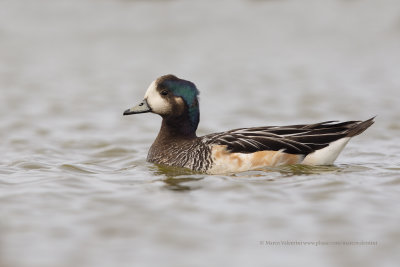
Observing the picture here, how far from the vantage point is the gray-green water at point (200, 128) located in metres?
6.38

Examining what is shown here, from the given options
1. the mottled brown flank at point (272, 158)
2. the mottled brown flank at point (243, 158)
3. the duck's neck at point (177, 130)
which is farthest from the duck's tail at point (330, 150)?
the duck's neck at point (177, 130)

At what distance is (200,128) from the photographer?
43.0 ft

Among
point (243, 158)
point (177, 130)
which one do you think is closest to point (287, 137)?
point (243, 158)

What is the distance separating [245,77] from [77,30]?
5489 mm

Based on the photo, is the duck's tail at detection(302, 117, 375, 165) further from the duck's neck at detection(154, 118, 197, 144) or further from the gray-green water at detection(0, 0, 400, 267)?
the duck's neck at detection(154, 118, 197, 144)

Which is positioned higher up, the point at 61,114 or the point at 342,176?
the point at 61,114

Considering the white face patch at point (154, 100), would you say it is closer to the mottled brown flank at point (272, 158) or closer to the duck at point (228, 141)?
the duck at point (228, 141)

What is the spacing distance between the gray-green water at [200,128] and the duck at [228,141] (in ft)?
0.69

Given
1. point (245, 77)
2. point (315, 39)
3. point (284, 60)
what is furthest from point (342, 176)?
Result: point (315, 39)

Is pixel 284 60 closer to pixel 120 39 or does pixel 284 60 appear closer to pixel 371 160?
pixel 120 39

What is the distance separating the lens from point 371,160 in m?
10.1

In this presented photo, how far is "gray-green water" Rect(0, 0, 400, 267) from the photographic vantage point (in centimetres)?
638

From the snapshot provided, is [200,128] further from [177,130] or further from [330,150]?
[330,150]

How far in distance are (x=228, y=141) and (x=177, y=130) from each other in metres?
0.92
